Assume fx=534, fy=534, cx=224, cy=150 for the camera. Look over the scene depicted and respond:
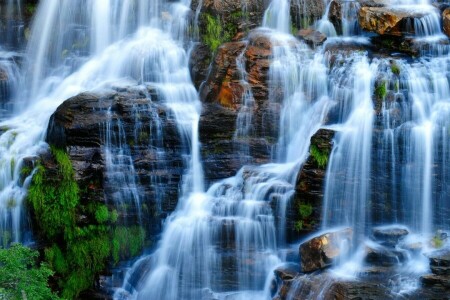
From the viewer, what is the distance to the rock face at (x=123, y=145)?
502 inches

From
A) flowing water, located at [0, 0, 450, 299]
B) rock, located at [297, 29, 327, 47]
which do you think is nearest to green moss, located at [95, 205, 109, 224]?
flowing water, located at [0, 0, 450, 299]

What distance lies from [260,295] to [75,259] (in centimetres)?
430

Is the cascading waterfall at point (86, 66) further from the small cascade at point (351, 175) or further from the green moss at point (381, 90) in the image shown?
the green moss at point (381, 90)

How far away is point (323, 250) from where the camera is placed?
10.9m

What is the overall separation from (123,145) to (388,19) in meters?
8.43

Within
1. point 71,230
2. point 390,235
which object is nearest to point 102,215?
point 71,230

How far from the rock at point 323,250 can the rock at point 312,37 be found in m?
6.64

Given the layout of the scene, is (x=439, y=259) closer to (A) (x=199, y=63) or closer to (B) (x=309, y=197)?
(B) (x=309, y=197)

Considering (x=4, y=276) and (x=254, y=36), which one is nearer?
(x=4, y=276)

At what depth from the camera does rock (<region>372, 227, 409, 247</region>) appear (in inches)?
452

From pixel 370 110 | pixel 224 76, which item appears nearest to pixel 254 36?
pixel 224 76

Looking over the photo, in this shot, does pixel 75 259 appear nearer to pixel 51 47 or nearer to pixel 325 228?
pixel 325 228

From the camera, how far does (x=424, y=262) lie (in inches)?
423

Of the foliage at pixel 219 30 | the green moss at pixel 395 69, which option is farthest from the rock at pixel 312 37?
the green moss at pixel 395 69
